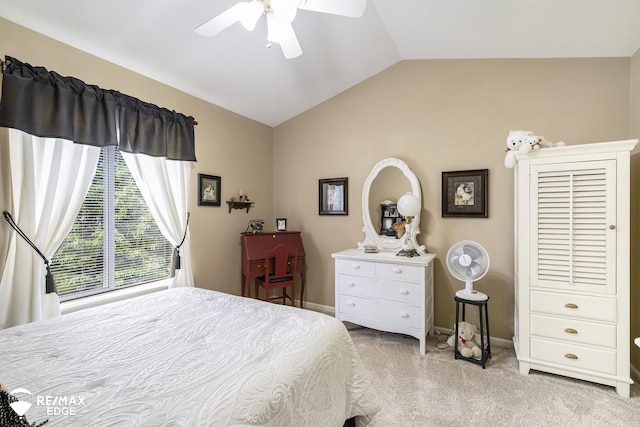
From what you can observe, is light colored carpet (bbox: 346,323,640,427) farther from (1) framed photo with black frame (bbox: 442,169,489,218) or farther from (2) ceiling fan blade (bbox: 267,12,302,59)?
(2) ceiling fan blade (bbox: 267,12,302,59)

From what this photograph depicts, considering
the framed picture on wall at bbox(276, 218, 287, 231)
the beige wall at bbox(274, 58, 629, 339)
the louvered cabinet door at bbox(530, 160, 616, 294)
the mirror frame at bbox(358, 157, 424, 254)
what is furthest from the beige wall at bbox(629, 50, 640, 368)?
the framed picture on wall at bbox(276, 218, 287, 231)

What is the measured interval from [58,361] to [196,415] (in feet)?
2.57

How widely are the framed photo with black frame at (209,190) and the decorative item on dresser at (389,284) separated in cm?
151

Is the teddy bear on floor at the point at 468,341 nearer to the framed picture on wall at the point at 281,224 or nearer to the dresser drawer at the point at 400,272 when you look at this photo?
the dresser drawer at the point at 400,272

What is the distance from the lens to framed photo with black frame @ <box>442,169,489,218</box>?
9.04ft

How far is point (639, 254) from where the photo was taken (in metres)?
2.12

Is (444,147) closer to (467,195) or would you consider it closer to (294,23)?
(467,195)

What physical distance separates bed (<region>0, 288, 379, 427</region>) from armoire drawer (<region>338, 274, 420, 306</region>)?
1218 millimetres

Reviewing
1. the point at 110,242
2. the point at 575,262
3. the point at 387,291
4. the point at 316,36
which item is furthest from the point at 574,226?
the point at 110,242

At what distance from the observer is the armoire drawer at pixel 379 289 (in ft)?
8.57

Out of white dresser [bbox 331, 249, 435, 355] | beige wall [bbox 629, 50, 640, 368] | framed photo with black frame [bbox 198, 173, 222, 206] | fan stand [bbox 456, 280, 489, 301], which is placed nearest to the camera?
beige wall [bbox 629, 50, 640, 368]

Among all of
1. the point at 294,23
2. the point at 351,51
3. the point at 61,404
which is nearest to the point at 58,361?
the point at 61,404

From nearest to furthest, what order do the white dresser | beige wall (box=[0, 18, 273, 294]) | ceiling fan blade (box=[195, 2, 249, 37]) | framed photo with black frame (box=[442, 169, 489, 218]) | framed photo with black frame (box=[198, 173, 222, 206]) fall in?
ceiling fan blade (box=[195, 2, 249, 37]) → beige wall (box=[0, 18, 273, 294]) → the white dresser → framed photo with black frame (box=[442, 169, 489, 218]) → framed photo with black frame (box=[198, 173, 222, 206])

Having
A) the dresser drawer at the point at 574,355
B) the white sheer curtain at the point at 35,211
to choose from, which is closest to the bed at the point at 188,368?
the white sheer curtain at the point at 35,211
